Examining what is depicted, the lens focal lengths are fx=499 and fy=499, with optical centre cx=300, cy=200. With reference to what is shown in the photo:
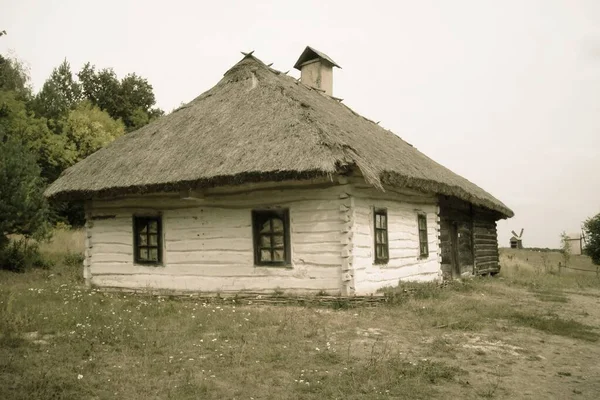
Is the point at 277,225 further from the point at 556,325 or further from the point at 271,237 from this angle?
the point at 556,325

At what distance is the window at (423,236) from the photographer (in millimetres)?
12887

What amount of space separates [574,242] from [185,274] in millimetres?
43562

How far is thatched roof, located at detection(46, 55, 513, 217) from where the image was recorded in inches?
358

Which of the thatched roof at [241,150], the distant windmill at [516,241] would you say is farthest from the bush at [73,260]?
the distant windmill at [516,241]

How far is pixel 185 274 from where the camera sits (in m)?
10.8

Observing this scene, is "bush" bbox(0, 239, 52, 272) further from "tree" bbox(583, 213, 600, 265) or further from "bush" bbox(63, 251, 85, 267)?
"tree" bbox(583, 213, 600, 265)

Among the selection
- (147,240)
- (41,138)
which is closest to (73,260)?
(147,240)

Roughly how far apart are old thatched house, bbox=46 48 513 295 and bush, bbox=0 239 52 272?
15.5ft

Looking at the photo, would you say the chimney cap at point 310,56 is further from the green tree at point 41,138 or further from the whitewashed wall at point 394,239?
the green tree at point 41,138

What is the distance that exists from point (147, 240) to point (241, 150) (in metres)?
3.47

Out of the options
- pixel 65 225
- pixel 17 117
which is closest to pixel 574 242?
pixel 65 225

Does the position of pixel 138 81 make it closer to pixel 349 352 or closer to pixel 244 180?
pixel 244 180

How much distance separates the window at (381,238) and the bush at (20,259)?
11.2 m

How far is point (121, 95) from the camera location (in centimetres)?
3547
